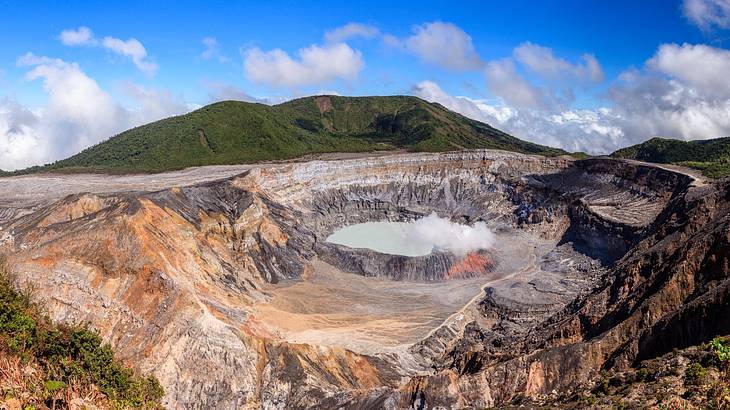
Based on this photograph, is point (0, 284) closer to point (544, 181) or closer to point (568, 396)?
point (568, 396)

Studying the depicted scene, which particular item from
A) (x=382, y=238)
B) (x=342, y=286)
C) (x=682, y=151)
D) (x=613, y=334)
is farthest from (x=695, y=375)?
(x=682, y=151)

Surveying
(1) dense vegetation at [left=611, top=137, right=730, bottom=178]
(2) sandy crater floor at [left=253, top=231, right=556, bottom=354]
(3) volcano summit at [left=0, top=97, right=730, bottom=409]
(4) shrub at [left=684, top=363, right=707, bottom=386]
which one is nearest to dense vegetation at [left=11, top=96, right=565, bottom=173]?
(1) dense vegetation at [left=611, top=137, right=730, bottom=178]

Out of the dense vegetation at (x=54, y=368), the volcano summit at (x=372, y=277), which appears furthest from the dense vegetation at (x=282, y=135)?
the dense vegetation at (x=54, y=368)

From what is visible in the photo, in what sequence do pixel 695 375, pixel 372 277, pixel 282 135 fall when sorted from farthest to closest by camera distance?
1. pixel 282 135
2. pixel 372 277
3. pixel 695 375

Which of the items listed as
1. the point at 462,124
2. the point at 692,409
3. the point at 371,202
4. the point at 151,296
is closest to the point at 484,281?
the point at 371,202

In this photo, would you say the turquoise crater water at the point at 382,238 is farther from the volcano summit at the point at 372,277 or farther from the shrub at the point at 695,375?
the shrub at the point at 695,375

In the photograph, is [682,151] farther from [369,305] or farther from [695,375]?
[695,375]
